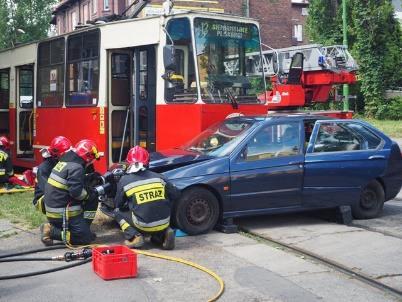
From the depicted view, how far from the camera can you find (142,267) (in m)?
6.44

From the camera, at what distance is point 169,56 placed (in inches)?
368

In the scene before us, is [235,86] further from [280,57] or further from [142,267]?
[280,57]

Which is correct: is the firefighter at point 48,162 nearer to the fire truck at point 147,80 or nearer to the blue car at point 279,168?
the blue car at point 279,168

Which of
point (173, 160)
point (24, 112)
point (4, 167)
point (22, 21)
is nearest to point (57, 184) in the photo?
point (173, 160)

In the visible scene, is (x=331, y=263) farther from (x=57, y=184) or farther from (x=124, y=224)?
(x=57, y=184)

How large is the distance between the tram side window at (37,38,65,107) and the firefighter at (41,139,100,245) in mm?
5534

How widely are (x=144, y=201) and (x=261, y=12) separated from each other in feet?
136

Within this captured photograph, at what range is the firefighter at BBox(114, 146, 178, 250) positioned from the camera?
23.0ft

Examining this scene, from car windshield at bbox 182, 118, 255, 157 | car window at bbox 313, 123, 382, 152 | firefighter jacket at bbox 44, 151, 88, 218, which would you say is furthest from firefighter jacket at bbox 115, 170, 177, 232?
car window at bbox 313, 123, 382, 152

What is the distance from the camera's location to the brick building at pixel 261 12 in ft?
141

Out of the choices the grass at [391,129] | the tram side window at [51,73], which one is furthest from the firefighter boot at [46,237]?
the grass at [391,129]

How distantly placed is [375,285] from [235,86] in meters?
5.34

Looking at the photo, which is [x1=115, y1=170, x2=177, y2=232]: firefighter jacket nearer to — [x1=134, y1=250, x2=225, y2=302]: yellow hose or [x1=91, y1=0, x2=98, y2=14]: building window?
[x1=134, y1=250, x2=225, y2=302]: yellow hose

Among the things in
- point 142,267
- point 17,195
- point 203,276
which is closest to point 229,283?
point 203,276
